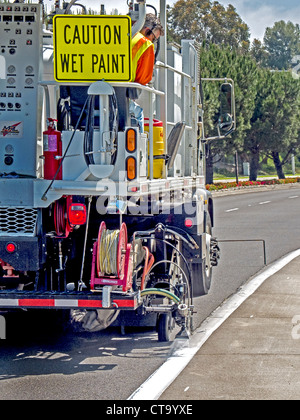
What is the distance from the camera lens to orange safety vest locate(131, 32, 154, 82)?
7.84 meters

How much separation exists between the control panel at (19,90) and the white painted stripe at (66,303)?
144 centimetres

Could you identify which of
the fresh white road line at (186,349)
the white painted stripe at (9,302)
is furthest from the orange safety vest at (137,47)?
the fresh white road line at (186,349)

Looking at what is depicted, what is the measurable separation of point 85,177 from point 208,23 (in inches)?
2485

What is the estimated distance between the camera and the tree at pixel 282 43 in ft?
415

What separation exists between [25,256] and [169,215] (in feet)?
7.58

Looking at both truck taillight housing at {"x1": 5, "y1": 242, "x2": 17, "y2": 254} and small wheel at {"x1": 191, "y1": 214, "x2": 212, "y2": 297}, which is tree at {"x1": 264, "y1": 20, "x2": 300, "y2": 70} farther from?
truck taillight housing at {"x1": 5, "y1": 242, "x2": 17, "y2": 254}

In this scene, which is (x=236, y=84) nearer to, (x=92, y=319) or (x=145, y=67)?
(x=92, y=319)

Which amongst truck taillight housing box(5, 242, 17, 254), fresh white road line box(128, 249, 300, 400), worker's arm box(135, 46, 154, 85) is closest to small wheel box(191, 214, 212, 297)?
fresh white road line box(128, 249, 300, 400)

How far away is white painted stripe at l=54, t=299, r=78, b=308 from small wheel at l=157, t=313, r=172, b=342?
4.17 feet

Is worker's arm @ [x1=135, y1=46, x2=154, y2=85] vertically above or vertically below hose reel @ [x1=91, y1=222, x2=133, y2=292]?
above

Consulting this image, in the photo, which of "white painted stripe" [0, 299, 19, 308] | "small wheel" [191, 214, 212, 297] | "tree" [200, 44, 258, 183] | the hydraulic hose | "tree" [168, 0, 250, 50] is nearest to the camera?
"white painted stripe" [0, 299, 19, 308]

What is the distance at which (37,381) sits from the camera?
7.10 meters

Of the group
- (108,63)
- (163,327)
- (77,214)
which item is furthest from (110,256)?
(108,63)

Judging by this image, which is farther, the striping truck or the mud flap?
the mud flap
